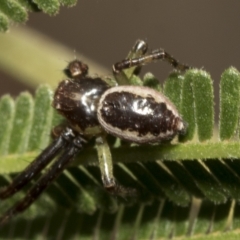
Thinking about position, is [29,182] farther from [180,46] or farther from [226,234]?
[180,46]

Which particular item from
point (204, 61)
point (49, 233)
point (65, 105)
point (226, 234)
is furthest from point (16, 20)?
point (204, 61)

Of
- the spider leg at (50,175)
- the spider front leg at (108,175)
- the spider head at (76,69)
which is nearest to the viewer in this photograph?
the spider front leg at (108,175)

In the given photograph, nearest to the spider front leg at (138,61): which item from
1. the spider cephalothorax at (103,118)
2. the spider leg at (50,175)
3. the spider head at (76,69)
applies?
the spider cephalothorax at (103,118)

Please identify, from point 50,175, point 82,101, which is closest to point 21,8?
point 82,101

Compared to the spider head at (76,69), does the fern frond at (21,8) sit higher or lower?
higher

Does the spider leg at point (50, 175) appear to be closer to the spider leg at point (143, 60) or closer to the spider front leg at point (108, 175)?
the spider front leg at point (108, 175)

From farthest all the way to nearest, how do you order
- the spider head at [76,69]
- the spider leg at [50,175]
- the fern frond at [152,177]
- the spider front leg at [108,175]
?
the spider head at [76,69]
the spider leg at [50,175]
the spider front leg at [108,175]
the fern frond at [152,177]

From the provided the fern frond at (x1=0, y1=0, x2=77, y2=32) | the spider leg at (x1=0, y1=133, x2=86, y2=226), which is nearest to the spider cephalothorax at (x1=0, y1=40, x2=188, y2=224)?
the spider leg at (x1=0, y1=133, x2=86, y2=226)

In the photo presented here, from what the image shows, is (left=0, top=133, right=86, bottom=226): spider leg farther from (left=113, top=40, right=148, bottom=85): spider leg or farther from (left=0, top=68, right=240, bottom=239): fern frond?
(left=113, top=40, right=148, bottom=85): spider leg
